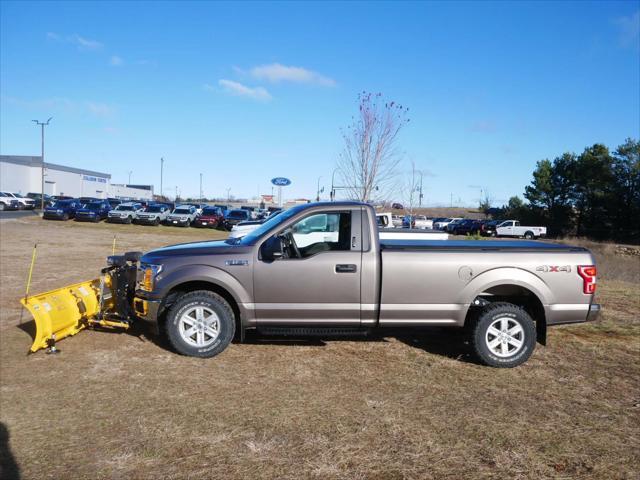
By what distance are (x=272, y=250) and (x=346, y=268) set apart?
86 centimetres

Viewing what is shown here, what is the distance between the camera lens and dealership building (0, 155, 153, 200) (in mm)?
78250

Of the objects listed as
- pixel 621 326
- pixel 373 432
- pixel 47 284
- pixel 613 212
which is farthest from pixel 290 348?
pixel 613 212

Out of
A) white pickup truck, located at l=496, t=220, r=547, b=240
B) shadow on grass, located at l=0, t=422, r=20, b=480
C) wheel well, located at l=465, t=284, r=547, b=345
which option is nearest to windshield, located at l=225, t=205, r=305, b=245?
wheel well, located at l=465, t=284, r=547, b=345

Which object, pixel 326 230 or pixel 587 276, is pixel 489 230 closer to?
pixel 587 276

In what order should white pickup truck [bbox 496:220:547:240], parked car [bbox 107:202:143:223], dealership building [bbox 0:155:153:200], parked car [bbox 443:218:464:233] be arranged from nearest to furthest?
1. parked car [bbox 107:202:143:223]
2. white pickup truck [bbox 496:220:547:240]
3. parked car [bbox 443:218:464:233]
4. dealership building [bbox 0:155:153:200]

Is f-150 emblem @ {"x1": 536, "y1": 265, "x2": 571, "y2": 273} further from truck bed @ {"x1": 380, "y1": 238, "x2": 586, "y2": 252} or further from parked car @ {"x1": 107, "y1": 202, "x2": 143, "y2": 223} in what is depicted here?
parked car @ {"x1": 107, "y1": 202, "x2": 143, "y2": 223}

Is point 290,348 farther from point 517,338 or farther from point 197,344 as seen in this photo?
point 517,338

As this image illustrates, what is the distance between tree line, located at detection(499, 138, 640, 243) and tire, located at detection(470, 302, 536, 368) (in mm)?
50824

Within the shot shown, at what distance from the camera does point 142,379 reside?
5.17 metres

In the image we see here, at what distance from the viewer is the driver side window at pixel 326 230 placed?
19.6 ft

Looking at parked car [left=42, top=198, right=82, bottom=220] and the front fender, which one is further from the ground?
parked car [left=42, top=198, right=82, bottom=220]

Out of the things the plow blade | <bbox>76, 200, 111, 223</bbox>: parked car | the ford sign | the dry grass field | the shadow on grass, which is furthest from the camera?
the ford sign

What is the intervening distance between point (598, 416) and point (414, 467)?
6.60 ft

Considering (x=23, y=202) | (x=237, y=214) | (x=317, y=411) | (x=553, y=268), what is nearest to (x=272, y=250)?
(x=317, y=411)
